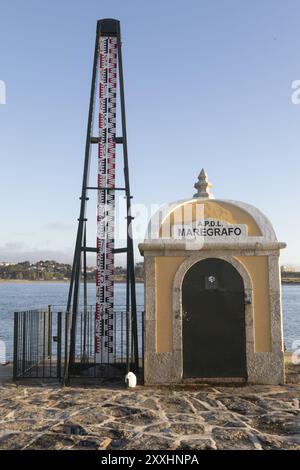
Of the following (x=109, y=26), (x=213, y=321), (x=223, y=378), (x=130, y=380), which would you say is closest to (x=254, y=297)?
(x=213, y=321)

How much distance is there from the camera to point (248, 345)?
9.47 m

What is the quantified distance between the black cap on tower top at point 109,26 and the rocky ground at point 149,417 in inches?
339

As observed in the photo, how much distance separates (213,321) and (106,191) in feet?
13.7

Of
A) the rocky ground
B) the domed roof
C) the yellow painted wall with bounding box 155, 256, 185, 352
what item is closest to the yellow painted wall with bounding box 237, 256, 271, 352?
the domed roof

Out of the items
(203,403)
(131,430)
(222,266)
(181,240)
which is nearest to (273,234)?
(222,266)

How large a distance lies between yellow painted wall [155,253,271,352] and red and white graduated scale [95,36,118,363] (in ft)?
6.04

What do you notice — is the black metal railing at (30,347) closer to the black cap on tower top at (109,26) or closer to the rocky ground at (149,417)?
the rocky ground at (149,417)

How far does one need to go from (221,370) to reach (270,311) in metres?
1.62

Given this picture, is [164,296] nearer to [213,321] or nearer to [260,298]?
[213,321]

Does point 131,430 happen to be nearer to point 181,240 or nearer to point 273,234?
point 181,240

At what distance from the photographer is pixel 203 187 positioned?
10.9m

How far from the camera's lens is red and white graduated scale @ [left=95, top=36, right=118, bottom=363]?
10992 mm

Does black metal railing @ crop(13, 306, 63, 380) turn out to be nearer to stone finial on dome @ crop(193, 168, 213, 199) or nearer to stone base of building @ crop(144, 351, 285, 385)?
stone base of building @ crop(144, 351, 285, 385)

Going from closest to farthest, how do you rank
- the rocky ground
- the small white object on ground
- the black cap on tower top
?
the rocky ground, the small white object on ground, the black cap on tower top
